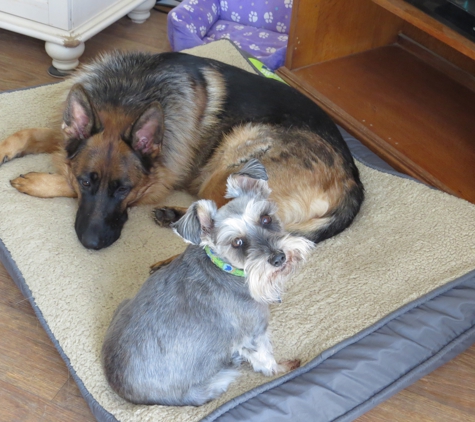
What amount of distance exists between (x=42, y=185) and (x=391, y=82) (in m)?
2.22

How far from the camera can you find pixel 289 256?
1.82 m

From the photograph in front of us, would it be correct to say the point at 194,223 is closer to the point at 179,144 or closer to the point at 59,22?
the point at 179,144

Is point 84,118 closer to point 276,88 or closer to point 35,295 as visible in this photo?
point 35,295

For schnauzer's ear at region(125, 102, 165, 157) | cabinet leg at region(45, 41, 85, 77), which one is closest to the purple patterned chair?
cabinet leg at region(45, 41, 85, 77)

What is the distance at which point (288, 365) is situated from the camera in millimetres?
2129

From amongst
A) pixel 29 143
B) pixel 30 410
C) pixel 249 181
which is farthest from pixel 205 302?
pixel 29 143

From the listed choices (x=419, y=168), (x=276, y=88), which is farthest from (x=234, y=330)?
(x=419, y=168)

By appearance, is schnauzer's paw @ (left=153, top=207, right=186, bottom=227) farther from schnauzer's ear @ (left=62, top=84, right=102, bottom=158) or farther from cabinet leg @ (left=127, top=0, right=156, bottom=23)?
cabinet leg @ (left=127, top=0, right=156, bottom=23)

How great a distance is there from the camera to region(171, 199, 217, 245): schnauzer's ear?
1735 mm

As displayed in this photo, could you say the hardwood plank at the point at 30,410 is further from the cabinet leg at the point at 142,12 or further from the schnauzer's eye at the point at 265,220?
the cabinet leg at the point at 142,12

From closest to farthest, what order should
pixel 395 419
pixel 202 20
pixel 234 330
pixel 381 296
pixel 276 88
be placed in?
pixel 234 330 → pixel 395 419 → pixel 381 296 → pixel 276 88 → pixel 202 20

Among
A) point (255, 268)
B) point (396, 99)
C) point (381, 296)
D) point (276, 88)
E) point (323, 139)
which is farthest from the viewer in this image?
point (396, 99)

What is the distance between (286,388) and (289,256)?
1.69ft

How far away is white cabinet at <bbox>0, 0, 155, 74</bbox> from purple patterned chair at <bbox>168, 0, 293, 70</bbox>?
518 mm
